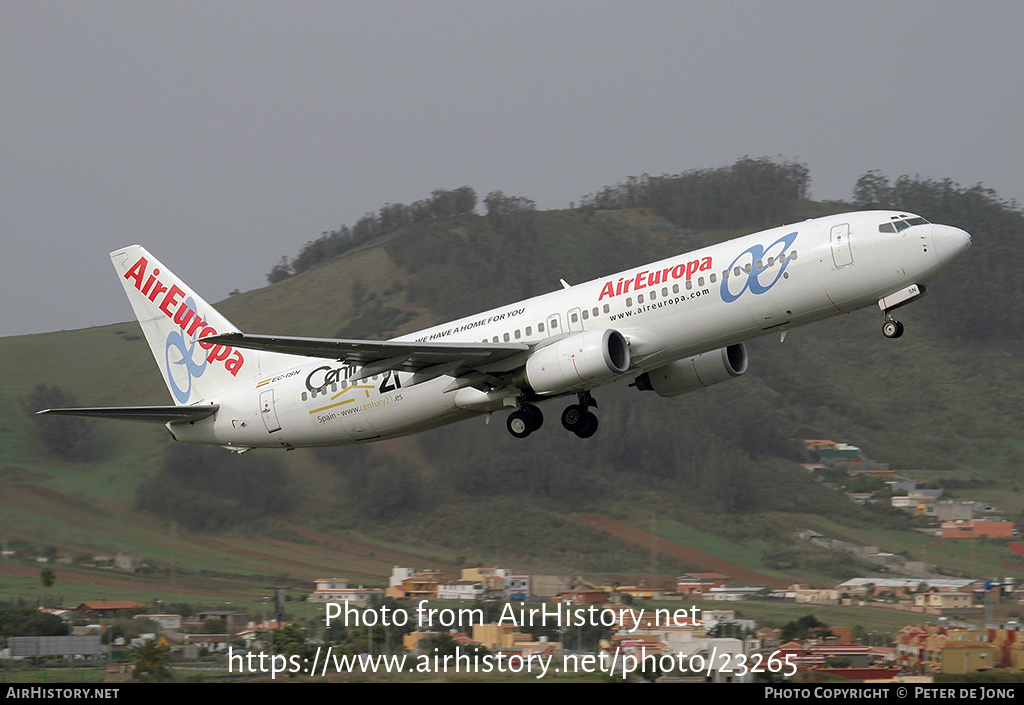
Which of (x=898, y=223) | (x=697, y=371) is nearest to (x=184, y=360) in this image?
(x=697, y=371)

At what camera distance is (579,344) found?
3167 cm

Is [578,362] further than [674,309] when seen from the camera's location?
No

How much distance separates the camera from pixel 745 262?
3138 centimetres

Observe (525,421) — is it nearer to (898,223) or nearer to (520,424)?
(520,424)

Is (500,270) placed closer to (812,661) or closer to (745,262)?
(812,661)

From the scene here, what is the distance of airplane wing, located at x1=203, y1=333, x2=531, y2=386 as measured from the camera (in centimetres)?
3078

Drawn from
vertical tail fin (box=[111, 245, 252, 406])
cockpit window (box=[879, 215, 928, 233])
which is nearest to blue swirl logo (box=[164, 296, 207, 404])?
vertical tail fin (box=[111, 245, 252, 406])

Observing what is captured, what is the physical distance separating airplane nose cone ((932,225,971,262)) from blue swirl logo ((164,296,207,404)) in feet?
76.8

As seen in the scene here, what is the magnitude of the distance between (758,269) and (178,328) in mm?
20641

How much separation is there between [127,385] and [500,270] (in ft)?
160

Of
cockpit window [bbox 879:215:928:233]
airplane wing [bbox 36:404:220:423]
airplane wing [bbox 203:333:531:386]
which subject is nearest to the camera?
cockpit window [bbox 879:215:928:233]

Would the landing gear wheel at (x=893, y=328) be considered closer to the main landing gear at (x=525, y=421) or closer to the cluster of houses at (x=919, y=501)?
the main landing gear at (x=525, y=421)

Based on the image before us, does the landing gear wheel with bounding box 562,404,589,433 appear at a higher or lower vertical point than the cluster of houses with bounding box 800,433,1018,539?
higher

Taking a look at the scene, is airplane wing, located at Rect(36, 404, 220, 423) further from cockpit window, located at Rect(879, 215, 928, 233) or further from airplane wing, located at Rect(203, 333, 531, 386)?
cockpit window, located at Rect(879, 215, 928, 233)
